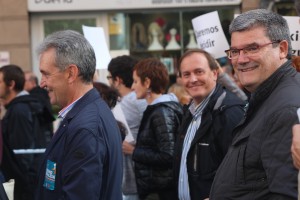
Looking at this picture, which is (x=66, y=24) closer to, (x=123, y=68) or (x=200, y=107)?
(x=123, y=68)

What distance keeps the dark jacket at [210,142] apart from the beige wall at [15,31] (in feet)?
25.8

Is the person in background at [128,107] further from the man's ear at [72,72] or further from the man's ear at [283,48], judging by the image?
the man's ear at [283,48]

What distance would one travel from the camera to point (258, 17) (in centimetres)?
284

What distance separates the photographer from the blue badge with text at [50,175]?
315 centimetres

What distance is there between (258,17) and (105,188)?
3.83ft

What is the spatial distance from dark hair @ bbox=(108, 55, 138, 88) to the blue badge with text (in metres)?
2.99

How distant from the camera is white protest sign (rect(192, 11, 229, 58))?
225 inches

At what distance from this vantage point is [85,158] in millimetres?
3051

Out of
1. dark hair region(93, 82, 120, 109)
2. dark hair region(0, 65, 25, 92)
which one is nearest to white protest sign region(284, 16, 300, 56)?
dark hair region(93, 82, 120, 109)

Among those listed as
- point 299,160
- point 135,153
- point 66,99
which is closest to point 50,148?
point 66,99

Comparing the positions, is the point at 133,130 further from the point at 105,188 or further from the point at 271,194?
the point at 271,194

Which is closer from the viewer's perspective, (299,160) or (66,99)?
(299,160)

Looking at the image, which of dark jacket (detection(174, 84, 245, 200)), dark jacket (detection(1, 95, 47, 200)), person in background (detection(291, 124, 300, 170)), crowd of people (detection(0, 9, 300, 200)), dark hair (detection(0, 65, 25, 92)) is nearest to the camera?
person in background (detection(291, 124, 300, 170))

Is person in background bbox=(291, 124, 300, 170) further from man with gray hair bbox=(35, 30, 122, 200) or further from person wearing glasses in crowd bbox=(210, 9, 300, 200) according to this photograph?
man with gray hair bbox=(35, 30, 122, 200)
